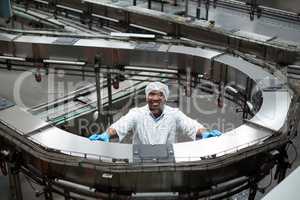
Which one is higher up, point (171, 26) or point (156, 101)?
point (171, 26)

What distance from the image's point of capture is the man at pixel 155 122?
351cm

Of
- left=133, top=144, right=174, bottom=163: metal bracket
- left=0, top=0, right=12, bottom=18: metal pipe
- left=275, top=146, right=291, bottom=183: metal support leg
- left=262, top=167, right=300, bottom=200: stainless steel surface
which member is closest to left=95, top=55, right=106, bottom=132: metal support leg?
left=133, top=144, right=174, bottom=163: metal bracket

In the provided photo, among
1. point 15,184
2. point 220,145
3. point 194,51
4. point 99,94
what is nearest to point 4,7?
point 99,94

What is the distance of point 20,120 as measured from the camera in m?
3.54

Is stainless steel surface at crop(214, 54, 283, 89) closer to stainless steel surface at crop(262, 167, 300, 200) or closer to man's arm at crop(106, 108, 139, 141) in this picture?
man's arm at crop(106, 108, 139, 141)

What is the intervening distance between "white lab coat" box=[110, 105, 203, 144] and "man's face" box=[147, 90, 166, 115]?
0.06 metres

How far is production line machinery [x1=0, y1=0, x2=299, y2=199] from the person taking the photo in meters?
3.01

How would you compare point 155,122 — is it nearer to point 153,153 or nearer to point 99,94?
point 153,153

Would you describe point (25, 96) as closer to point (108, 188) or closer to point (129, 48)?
point (129, 48)

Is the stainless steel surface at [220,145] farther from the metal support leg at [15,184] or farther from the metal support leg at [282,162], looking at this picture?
the metal support leg at [15,184]

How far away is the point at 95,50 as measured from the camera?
5000 mm

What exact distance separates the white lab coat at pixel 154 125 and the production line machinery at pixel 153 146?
0.37m

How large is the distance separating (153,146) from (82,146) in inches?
22.2

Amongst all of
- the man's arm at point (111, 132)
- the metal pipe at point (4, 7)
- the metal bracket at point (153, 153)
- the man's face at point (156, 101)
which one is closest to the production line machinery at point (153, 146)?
the metal bracket at point (153, 153)
